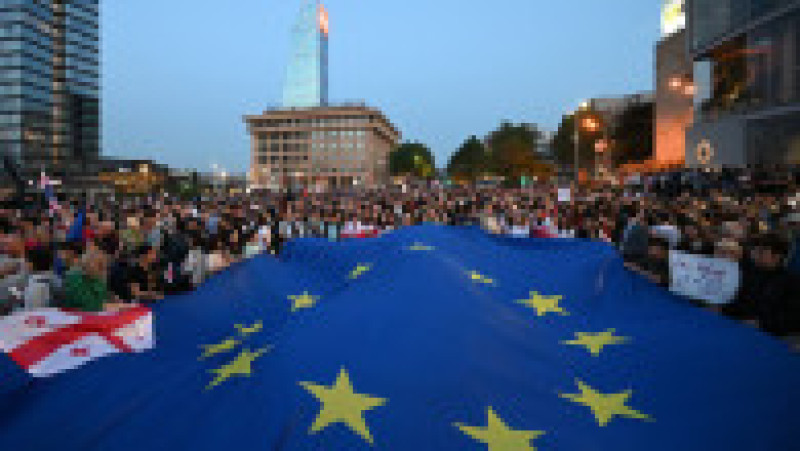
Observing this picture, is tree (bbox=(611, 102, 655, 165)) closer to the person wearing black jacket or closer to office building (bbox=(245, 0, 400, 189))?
the person wearing black jacket

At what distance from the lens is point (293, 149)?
15625 cm

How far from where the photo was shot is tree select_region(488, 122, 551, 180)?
74375 mm

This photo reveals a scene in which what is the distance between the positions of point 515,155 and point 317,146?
9181 centimetres

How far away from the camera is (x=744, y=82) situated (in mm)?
35656

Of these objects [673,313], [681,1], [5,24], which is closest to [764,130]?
[681,1]

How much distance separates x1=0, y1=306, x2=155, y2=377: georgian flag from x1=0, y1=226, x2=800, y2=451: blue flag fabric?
0.32 meters

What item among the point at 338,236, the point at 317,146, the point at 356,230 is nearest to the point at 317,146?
the point at 317,146

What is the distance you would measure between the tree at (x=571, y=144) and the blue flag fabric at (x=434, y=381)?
83.1 m

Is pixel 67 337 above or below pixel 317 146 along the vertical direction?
below

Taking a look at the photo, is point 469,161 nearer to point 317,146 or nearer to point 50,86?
point 317,146

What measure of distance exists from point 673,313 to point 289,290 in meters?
4.08

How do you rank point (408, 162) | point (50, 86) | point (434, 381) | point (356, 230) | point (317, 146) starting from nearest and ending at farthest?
point (434, 381) → point (356, 230) → point (50, 86) → point (408, 162) → point (317, 146)

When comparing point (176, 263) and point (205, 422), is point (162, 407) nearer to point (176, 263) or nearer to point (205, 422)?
point (205, 422)

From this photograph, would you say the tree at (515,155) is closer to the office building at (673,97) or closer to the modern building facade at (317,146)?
the office building at (673,97)
